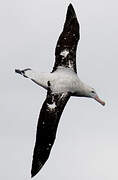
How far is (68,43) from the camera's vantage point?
45.4 metres

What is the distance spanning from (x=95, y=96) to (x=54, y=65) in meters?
2.24

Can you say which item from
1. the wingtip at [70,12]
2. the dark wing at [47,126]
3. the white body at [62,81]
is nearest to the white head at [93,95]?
the white body at [62,81]

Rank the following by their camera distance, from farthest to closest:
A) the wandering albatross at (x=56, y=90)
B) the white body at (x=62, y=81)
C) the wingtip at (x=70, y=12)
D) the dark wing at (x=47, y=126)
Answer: the wingtip at (x=70, y=12)
the white body at (x=62, y=81)
the wandering albatross at (x=56, y=90)
the dark wing at (x=47, y=126)

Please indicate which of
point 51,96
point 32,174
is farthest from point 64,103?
point 32,174

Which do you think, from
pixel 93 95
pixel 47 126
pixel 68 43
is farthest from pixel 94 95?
pixel 47 126

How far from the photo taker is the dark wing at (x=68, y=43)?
4450cm

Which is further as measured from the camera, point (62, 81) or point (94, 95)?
point (94, 95)

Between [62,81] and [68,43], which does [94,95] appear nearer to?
[62,81]

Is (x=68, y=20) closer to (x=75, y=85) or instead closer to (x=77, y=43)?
(x=77, y=43)

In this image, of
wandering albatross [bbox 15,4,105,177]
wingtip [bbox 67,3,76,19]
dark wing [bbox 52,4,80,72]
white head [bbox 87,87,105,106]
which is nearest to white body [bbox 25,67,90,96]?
wandering albatross [bbox 15,4,105,177]

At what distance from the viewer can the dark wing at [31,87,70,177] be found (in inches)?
1639

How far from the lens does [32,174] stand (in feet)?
135

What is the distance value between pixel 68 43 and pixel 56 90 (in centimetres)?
340

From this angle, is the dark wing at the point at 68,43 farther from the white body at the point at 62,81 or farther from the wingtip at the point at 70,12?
the white body at the point at 62,81
